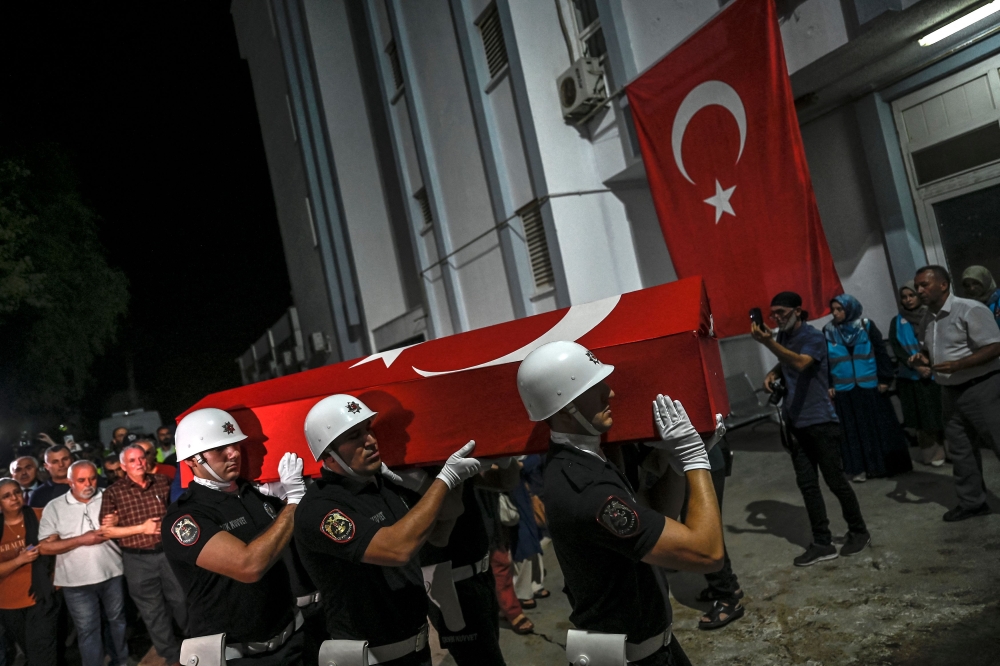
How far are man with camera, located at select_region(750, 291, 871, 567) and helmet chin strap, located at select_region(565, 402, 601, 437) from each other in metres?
2.60

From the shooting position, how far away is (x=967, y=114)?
5773 mm

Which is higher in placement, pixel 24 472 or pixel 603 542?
pixel 24 472

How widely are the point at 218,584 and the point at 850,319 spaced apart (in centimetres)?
512

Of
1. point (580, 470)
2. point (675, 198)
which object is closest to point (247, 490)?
point (580, 470)

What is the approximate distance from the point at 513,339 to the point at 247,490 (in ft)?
4.90

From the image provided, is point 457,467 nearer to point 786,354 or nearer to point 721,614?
point 721,614

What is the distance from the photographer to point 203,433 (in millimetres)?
3064

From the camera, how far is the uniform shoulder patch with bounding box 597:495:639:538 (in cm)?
188

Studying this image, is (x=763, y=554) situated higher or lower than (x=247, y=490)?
lower

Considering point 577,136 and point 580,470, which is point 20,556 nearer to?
point 580,470

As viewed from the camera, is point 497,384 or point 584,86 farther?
point 584,86

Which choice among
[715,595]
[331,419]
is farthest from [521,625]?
[331,419]

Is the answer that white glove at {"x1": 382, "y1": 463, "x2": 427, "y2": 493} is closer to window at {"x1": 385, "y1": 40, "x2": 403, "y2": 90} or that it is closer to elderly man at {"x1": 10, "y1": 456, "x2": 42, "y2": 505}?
elderly man at {"x1": 10, "y1": 456, "x2": 42, "y2": 505}

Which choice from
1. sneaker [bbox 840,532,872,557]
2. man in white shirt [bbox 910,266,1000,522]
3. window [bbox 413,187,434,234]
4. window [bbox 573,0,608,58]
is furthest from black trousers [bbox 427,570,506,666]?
window [bbox 413,187,434,234]
